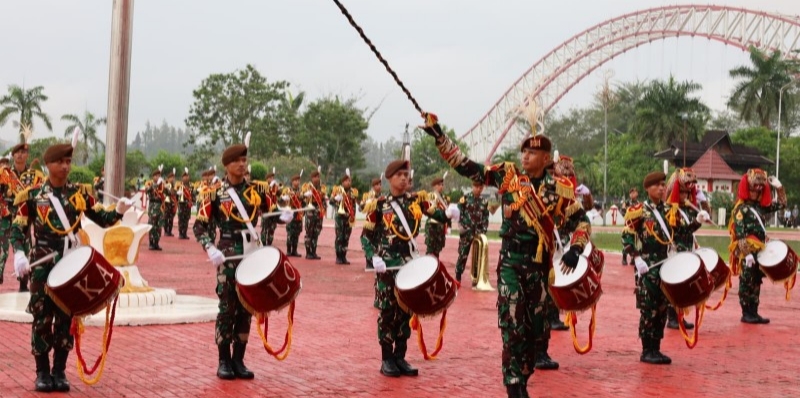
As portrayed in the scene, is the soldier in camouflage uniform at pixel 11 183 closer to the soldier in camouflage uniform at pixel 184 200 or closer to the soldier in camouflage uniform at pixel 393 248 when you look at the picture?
the soldier in camouflage uniform at pixel 393 248

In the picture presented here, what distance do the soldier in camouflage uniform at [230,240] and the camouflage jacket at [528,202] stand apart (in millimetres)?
1978

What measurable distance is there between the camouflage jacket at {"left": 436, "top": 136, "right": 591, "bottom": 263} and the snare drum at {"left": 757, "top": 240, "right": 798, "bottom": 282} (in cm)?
654

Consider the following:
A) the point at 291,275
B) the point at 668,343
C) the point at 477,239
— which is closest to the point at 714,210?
the point at 477,239

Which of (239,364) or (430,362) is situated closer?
(239,364)

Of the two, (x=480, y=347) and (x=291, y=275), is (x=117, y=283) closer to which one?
(x=291, y=275)

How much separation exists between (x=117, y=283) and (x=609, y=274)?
50.9 ft

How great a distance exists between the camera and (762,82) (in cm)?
8212

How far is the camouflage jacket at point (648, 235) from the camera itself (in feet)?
35.1

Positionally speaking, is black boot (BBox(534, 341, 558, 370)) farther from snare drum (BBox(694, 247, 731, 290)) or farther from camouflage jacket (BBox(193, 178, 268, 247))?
snare drum (BBox(694, 247, 731, 290))

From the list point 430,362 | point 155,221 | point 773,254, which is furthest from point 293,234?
point 430,362

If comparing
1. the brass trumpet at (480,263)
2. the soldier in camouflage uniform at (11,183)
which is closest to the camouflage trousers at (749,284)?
the brass trumpet at (480,263)

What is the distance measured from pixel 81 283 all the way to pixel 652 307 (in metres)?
5.43

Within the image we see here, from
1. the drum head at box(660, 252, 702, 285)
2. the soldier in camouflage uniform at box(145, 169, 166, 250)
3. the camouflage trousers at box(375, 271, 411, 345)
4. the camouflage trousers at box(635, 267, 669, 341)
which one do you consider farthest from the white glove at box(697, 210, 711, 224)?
the soldier in camouflage uniform at box(145, 169, 166, 250)

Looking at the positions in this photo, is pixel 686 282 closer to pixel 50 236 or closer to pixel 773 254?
pixel 773 254
